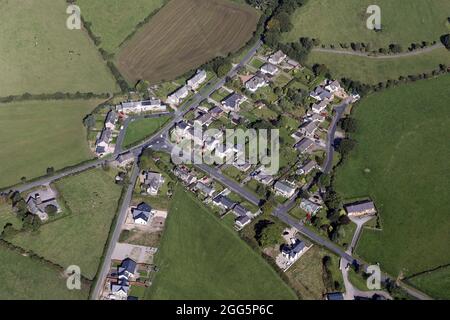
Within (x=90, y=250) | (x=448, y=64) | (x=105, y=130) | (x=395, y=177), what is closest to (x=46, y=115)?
(x=105, y=130)

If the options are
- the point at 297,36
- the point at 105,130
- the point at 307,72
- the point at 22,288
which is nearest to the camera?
the point at 22,288

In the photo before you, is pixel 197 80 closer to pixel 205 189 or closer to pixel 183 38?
pixel 183 38

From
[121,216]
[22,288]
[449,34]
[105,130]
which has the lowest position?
[22,288]

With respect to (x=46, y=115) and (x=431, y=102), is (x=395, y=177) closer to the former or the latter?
(x=431, y=102)

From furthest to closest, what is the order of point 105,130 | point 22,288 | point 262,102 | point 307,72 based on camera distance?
point 307,72, point 262,102, point 105,130, point 22,288

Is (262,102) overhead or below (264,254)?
overhead

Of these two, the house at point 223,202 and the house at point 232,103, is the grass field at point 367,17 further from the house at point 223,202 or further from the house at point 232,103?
the house at point 223,202

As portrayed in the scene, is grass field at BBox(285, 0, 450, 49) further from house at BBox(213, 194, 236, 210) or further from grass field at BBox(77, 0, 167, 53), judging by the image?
house at BBox(213, 194, 236, 210)

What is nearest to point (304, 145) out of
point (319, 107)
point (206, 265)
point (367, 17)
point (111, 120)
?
point (319, 107)

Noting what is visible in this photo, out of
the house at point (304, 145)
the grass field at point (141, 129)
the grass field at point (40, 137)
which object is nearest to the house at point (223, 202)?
the house at point (304, 145)
